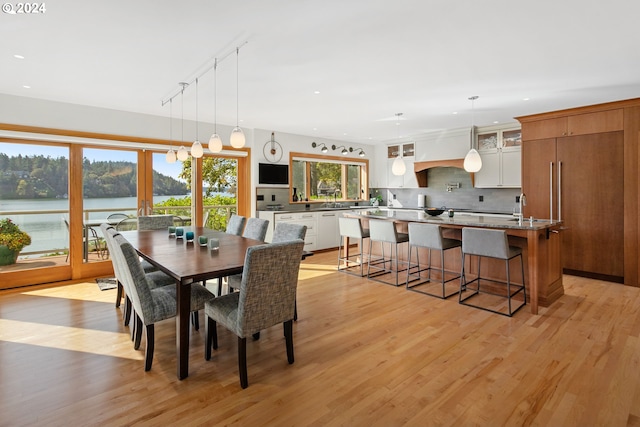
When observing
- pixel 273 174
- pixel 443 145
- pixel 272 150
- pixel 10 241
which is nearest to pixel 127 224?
pixel 10 241

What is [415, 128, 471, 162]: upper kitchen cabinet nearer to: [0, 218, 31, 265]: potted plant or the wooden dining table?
the wooden dining table

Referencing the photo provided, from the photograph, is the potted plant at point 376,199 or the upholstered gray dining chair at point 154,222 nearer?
the upholstered gray dining chair at point 154,222

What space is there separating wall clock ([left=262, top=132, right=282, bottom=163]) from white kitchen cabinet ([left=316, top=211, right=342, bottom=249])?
4.67ft

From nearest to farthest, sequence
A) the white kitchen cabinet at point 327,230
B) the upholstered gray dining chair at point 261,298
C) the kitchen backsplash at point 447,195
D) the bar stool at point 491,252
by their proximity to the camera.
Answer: the upholstered gray dining chair at point 261,298 < the bar stool at point 491,252 < the kitchen backsplash at point 447,195 < the white kitchen cabinet at point 327,230

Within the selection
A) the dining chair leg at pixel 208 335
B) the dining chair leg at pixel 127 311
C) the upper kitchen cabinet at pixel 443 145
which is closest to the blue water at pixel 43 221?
the dining chair leg at pixel 127 311

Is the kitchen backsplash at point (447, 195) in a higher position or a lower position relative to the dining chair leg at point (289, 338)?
higher

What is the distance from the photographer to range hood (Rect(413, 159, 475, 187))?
22.0 ft

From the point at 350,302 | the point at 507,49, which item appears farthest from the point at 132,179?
the point at 507,49

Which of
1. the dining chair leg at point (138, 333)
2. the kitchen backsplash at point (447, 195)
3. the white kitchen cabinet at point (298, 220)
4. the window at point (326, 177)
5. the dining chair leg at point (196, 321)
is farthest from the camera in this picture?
the window at point (326, 177)

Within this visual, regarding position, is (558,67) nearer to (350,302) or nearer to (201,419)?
(350,302)

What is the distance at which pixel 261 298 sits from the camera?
2.31 meters

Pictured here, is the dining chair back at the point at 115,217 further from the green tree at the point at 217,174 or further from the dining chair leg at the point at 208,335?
the dining chair leg at the point at 208,335

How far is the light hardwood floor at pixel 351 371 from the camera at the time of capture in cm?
200

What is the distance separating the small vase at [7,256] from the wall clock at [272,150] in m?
4.07
